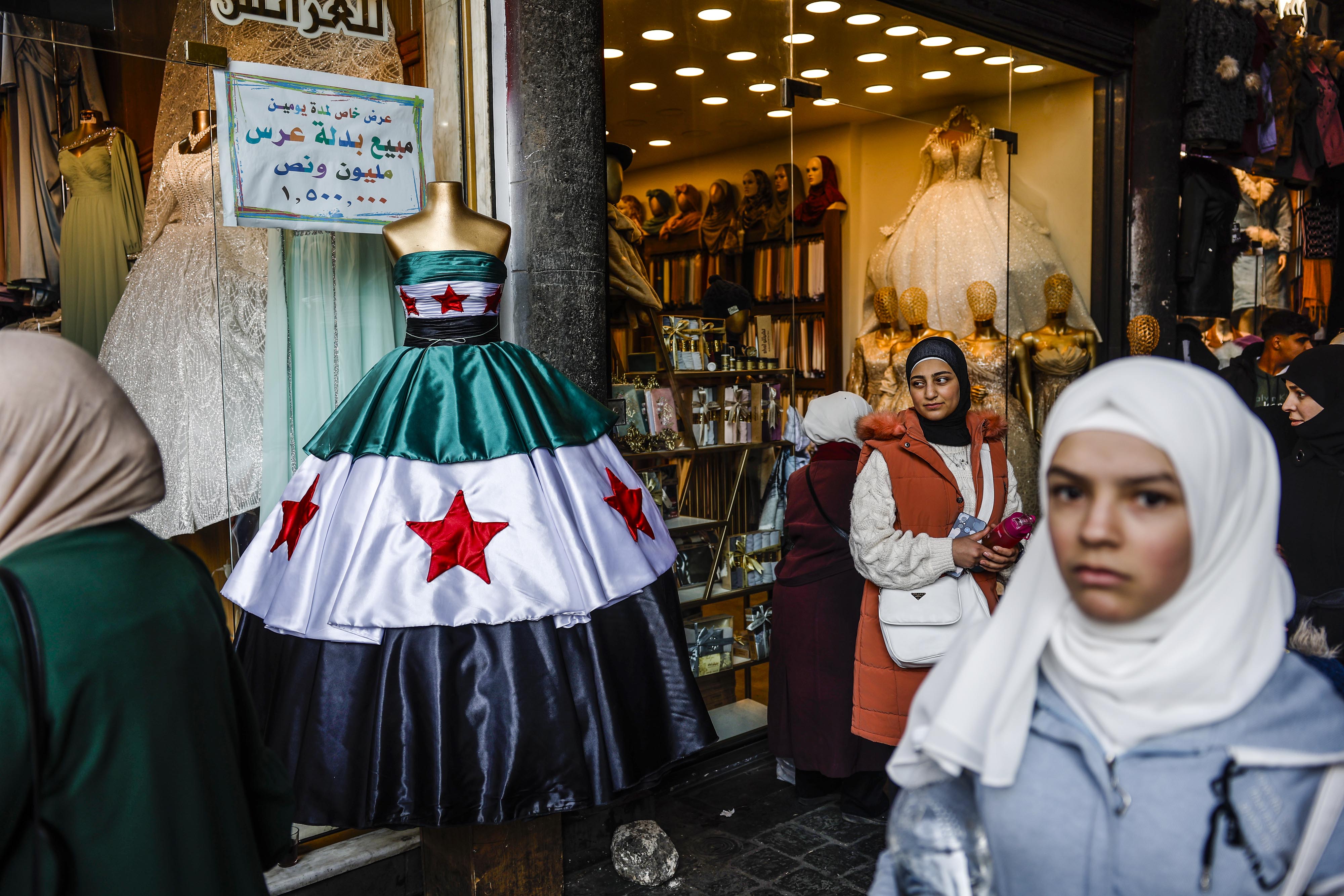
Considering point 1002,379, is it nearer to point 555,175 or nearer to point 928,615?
point 928,615

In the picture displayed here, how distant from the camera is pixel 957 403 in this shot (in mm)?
3057

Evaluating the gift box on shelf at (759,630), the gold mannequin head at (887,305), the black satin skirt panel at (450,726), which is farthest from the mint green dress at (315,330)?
the gold mannequin head at (887,305)

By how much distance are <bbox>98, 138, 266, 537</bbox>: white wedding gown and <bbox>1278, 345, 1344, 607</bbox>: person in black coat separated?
308 cm

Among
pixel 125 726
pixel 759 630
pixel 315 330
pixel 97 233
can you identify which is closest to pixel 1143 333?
pixel 759 630

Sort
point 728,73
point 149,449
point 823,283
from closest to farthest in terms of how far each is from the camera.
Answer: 1. point 149,449
2. point 728,73
3. point 823,283

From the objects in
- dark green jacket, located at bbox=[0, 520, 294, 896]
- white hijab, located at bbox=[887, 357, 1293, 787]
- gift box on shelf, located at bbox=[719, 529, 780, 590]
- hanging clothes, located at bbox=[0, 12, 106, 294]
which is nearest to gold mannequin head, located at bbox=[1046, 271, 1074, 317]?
gift box on shelf, located at bbox=[719, 529, 780, 590]

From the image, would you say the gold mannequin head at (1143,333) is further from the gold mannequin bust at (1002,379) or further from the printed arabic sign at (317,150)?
the printed arabic sign at (317,150)

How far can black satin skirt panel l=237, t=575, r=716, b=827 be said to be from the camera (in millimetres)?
2285

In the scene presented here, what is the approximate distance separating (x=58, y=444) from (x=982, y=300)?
4766 mm

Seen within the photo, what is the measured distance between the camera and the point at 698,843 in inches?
134

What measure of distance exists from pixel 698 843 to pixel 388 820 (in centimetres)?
142

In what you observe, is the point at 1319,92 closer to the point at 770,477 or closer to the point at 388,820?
the point at 770,477

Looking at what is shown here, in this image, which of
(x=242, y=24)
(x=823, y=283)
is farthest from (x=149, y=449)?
(x=823, y=283)

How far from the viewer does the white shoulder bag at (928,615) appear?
286 cm
